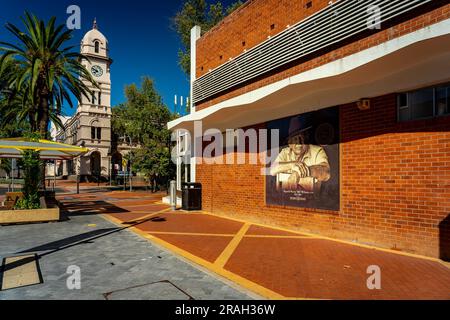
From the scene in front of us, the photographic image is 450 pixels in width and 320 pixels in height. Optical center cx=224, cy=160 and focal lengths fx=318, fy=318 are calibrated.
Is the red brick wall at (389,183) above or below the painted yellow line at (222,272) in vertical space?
above

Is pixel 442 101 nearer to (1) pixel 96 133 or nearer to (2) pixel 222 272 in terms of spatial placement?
(2) pixel 222 272

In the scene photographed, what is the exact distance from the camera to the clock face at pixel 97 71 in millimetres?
49469

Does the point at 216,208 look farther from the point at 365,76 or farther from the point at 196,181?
the point at 365,76

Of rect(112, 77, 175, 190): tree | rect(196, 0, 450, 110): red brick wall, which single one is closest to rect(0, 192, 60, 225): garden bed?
rect(196, 0, 450, 110): red brick wall

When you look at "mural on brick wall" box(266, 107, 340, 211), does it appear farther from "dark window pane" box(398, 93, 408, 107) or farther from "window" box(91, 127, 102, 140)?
"window" box(91, 127, 102, 140)

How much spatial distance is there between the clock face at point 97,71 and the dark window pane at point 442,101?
5129 cm

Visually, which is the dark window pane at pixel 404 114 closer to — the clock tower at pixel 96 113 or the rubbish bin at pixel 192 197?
the rubbish bin at pixel 192 197

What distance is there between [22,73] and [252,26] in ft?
41.2

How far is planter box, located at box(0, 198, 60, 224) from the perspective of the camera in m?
9.69

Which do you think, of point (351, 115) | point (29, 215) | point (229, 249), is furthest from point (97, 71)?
point (229, 249)

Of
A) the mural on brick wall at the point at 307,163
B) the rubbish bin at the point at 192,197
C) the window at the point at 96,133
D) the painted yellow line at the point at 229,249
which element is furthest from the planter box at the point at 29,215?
the window at the point at 96,133

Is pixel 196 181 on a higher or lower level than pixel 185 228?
higher
